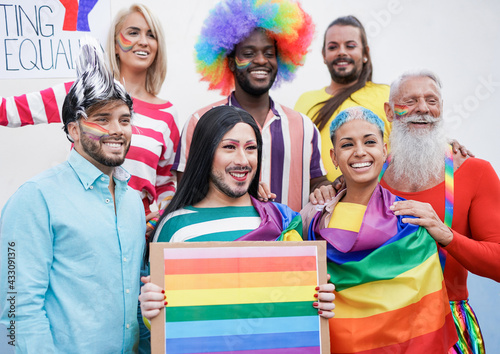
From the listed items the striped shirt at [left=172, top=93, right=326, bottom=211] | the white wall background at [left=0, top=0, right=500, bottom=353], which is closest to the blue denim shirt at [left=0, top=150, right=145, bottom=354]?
the striped shirt at [left=172, top=93, right=326, bottom=211]

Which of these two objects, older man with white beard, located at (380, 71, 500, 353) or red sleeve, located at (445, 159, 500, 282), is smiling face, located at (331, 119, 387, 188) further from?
red sleeve, located at (445, 159, 500, 282)

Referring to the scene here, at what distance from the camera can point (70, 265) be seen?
2.20m

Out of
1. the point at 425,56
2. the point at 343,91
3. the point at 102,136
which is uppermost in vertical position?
the point at 425,56

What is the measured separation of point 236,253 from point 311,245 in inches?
13.2

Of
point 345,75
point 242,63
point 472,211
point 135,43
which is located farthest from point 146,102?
point 472,211

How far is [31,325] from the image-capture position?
6.79 feet

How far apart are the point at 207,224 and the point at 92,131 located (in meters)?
0.70

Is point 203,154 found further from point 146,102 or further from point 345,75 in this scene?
point 345,75

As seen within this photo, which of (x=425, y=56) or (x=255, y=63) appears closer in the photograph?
(x=255, y=63)

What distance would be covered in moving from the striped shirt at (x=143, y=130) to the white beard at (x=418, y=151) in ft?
4.80

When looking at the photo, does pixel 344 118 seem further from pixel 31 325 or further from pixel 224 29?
pixel 31 325

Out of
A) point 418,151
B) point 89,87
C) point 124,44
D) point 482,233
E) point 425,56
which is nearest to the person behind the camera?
point 89,87

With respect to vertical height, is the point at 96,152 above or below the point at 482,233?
above

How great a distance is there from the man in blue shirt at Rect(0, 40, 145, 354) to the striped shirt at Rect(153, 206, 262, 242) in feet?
0.47
